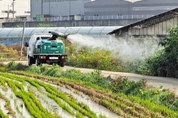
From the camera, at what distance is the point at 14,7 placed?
102 m

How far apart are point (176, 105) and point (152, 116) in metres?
1.57

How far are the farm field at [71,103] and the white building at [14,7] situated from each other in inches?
3072

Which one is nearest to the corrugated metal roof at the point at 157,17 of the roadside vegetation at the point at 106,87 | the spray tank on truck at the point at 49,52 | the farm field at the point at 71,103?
the roadside vegetation at the point at 106,87

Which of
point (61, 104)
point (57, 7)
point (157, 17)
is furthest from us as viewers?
point (57, 7)

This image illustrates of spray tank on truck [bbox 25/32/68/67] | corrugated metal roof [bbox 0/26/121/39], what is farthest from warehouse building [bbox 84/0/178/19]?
spray tank on truck [bbox 25/32/68/67]

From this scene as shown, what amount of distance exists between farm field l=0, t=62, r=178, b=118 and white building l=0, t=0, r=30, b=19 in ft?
256

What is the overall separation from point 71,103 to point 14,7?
89.9m

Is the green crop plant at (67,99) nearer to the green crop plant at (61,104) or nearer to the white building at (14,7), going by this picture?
the green crop plant at (61,104)

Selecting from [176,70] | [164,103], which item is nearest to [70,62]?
[176,70]

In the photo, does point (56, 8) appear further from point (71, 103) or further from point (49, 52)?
point (71, 103)

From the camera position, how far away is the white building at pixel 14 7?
3775 inches

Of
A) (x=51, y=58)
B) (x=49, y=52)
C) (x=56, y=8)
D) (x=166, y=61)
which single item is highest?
(x=56, y=8)

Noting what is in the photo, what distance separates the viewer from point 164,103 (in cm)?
1409

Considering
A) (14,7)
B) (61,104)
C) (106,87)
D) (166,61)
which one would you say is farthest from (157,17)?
(14,7)
